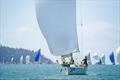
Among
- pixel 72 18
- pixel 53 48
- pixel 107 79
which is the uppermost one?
pixel 72 18

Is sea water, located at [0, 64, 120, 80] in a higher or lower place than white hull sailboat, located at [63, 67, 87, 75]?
lower

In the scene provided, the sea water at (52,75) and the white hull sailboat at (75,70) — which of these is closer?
the sea water at (52,75)

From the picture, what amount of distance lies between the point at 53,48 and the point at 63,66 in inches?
88.9

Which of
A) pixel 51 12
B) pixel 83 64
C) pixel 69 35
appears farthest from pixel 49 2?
pixel 83 64

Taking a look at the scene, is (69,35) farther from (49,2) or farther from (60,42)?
(49,2)

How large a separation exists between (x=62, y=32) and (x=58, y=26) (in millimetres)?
856

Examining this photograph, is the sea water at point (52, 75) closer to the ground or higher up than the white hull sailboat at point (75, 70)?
closer to the ground

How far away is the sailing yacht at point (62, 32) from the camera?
4831cm

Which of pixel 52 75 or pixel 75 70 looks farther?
pixel 52 75

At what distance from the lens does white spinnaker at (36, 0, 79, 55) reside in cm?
4783

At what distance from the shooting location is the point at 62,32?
49625 millimetres

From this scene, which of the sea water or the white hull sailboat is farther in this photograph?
the white hull sailboat

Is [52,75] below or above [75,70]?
below

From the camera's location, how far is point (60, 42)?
49688 mm
